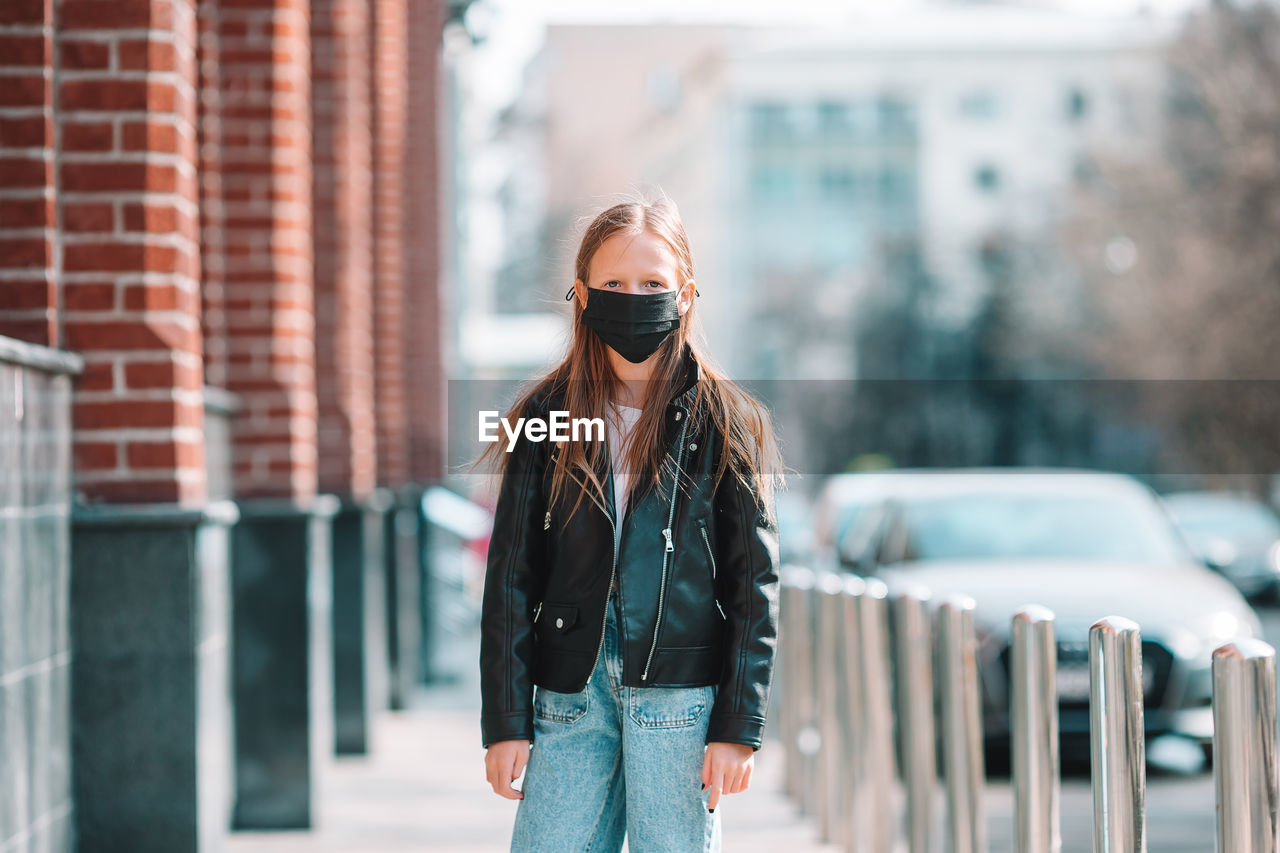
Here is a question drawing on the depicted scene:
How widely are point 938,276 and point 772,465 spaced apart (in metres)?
54.7

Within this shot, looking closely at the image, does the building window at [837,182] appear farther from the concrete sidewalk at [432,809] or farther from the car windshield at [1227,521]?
the concrete sidewalk at [432,809]

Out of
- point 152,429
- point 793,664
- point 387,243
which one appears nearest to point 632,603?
point 152,429

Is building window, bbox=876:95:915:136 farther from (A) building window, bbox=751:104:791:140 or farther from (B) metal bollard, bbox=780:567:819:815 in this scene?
(B) metal bollard, bbox=780:567:819:815

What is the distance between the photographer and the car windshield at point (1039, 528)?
29.3 ft

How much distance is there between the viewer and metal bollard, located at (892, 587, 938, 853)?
210 inches

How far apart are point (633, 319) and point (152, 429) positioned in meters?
1.96

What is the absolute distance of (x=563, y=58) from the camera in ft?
303

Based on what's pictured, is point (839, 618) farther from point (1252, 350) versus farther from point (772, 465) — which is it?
point (1252, 350)

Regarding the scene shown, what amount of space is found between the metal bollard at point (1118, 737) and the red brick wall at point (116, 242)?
266cm

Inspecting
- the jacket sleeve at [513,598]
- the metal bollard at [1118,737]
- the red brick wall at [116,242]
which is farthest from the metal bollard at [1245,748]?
the red brick wall at [116,242]

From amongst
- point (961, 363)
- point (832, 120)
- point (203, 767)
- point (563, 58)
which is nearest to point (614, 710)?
point (203, 767)

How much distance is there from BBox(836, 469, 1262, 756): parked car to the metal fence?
107 cm

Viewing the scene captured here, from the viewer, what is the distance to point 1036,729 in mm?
4328

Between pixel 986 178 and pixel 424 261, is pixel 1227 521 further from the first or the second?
pixel 986 178
